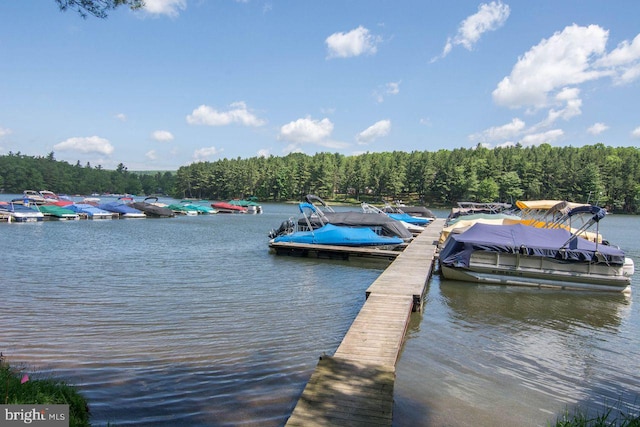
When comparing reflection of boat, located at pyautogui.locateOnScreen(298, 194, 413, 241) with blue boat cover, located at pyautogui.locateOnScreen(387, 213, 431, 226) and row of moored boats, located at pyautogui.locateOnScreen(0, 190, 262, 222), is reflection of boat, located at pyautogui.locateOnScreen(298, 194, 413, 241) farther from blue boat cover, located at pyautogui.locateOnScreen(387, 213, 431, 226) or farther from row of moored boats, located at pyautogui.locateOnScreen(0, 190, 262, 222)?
row of moored boats, located at pyautogui.locateOnScreen(0, 190, 262, 222)

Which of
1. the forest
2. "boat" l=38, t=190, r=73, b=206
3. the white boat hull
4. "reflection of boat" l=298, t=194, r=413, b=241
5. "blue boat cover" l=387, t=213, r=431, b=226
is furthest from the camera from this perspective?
the forest

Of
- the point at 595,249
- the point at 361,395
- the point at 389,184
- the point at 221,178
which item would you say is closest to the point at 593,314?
the point at 595,249

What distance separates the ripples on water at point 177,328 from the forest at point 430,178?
2845 inches

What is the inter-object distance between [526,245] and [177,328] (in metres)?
13.6

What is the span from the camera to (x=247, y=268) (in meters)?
20.2

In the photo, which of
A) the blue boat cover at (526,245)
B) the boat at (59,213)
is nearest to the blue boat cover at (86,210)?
the boat at (59,213)

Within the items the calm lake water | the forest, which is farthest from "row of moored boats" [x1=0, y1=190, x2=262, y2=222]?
the forest

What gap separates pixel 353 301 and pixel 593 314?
25.3 ft

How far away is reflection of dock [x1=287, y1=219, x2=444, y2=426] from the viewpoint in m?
5.69

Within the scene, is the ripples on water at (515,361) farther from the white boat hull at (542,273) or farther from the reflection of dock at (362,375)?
the white boat hull at (542,273)

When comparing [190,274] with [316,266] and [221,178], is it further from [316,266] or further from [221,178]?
[221,178]

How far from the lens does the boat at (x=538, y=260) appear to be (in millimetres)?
16516

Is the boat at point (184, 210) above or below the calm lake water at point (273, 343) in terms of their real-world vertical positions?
above

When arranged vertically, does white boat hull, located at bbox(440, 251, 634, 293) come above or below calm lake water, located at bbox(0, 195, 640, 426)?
above
